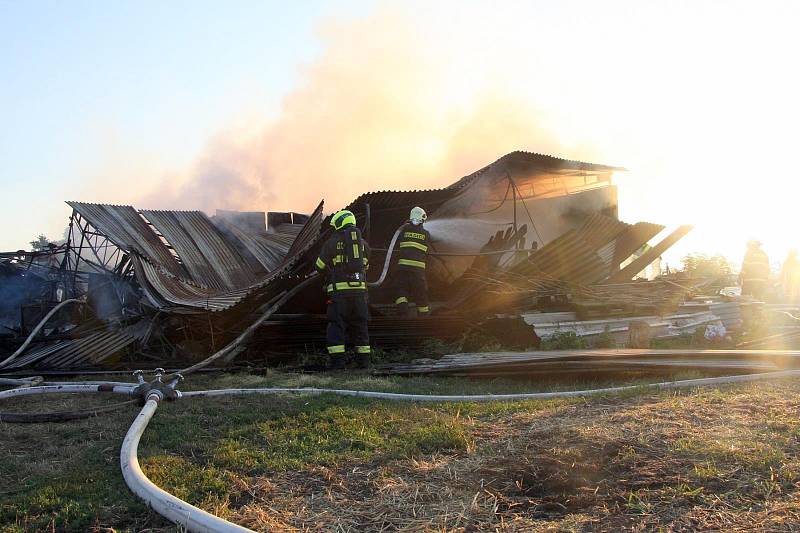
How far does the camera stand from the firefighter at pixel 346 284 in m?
7.74

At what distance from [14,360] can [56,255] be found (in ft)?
13.7

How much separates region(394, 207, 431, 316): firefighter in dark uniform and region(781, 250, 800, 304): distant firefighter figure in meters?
12.0

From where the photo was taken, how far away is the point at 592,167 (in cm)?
1331

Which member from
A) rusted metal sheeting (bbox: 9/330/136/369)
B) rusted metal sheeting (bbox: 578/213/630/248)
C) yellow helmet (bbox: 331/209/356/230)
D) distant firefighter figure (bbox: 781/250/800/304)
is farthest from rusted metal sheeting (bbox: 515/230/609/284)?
distant firefighter figure (bbox: 781/250/800/304)

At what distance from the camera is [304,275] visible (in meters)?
9.19

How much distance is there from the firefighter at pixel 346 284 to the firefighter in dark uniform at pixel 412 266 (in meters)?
1.48

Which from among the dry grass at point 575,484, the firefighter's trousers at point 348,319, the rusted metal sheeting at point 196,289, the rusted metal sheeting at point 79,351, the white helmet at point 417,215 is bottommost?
the dry grass at point 575,484

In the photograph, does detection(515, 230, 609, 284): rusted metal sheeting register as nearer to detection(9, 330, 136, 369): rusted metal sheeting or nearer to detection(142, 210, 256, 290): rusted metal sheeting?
detection(142, 210, 256, 290): rusted metal sheeting

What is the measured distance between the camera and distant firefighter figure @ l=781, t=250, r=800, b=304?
635 inches

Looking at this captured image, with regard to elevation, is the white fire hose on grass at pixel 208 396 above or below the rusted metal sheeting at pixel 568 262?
below

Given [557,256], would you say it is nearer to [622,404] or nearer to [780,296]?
[622,404]

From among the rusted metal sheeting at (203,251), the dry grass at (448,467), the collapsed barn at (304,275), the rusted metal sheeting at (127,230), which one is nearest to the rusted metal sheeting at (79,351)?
the collapsed barn at (304,275)

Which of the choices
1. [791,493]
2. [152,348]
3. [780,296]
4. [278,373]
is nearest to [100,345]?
[152,348]

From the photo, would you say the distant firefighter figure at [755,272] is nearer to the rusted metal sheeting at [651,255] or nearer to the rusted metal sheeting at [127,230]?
the rusted metal sheeting at [651,255]
